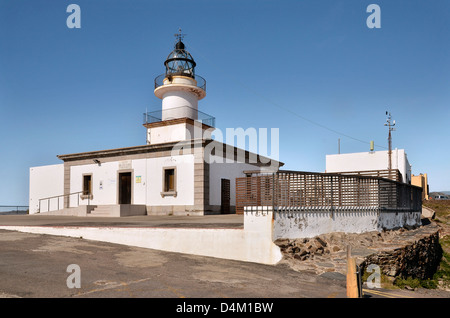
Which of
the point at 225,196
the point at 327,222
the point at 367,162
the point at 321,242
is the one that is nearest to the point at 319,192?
the point at 327,222

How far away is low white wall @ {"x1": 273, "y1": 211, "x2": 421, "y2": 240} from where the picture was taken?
351 inches

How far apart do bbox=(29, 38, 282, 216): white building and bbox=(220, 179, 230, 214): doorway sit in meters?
0.06

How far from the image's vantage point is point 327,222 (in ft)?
33.5

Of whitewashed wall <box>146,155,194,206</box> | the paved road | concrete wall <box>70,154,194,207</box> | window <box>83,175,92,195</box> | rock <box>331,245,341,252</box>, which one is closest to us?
the paved road

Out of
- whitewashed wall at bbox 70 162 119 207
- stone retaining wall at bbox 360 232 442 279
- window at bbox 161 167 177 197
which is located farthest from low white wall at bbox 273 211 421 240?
whitewashed wall at bbox 70 162 119 207

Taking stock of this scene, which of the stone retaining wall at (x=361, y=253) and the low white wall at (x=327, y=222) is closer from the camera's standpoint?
the stone retaining wall at (x=361, y=253)

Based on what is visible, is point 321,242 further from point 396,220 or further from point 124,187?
point 124,187

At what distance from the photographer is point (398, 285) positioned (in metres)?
9.23

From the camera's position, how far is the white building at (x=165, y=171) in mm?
18703

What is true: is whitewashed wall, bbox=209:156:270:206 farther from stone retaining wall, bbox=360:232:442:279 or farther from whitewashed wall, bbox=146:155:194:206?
stone retaining wall, bbox=360:232:442:279

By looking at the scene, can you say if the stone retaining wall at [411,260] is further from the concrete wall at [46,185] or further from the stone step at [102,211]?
the concrete wall at [46,185]

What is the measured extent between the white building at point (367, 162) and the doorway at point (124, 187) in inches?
803

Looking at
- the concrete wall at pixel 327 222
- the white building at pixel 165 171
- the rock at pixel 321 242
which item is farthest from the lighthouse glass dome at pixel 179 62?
the rock at pixel 321 242

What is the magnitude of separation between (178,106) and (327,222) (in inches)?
618
